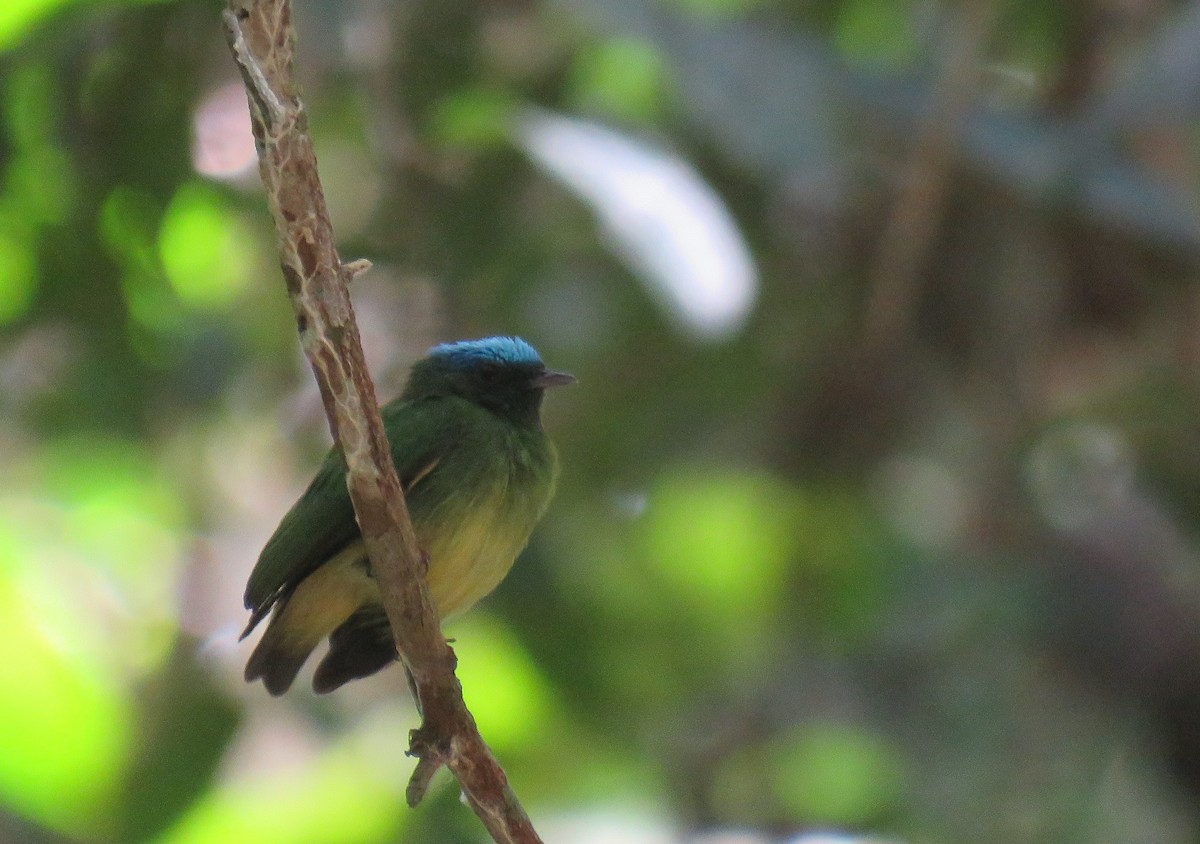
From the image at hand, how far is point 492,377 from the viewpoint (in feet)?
13.8

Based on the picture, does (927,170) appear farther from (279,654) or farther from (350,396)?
(350,396)

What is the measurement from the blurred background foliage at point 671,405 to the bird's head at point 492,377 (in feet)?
2.28

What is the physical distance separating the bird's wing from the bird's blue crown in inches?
19.8

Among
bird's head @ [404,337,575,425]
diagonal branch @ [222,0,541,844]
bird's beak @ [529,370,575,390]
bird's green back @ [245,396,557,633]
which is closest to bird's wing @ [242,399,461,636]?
bird's green back @ [245,396,557,633]

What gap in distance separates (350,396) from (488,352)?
180cm

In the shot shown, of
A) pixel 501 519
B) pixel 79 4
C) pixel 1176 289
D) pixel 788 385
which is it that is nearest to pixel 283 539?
pixel 501 519

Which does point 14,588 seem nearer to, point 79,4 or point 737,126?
point 79,4

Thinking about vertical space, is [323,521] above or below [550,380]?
below

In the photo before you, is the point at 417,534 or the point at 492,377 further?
the point at 492,377

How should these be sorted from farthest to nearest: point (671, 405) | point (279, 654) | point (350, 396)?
point (671, 405), point (279, 654), point (350, 396)

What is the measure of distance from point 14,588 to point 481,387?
1.57 m

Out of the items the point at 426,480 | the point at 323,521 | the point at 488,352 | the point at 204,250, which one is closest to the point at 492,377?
the point at 488,352

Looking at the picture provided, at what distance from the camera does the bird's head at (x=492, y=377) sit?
13.5ft

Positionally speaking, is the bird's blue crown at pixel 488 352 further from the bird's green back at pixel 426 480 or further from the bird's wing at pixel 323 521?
the bird's wing at pixel 323 521
